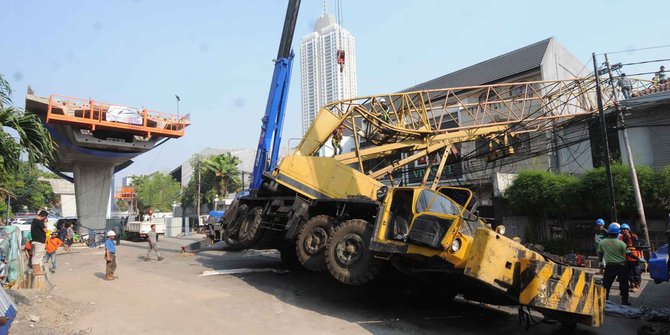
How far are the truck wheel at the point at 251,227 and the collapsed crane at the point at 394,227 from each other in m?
0.03

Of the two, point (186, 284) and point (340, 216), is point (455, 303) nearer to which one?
point (340, 216)

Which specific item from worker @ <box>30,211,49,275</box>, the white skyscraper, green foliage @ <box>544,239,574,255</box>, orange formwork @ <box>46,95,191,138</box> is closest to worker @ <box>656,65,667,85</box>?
green foliage @ <box>544,239,574,255</box>

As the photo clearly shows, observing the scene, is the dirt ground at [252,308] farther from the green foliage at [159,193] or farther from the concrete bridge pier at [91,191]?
the green foliage at [159,193]

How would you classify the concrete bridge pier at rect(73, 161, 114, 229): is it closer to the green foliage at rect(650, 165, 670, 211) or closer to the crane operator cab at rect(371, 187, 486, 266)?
the crane operator cab at rect(371, 187, 486, 266)

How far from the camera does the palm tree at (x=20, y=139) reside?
18.8 ft

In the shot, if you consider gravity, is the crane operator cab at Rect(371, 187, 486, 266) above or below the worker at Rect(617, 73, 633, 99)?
below

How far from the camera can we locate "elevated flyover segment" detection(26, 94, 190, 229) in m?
28.8

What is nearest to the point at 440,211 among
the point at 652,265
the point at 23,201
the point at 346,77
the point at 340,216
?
the point at 340,216

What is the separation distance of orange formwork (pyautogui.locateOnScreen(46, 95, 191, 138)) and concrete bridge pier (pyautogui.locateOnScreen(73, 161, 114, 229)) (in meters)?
6.27

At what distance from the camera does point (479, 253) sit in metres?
5.66

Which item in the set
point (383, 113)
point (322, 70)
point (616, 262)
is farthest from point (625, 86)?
point (322, 70)

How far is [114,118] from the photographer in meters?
30.4

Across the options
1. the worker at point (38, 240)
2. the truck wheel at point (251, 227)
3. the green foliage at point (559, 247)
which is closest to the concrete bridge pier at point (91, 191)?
the worker at point (38, 240)

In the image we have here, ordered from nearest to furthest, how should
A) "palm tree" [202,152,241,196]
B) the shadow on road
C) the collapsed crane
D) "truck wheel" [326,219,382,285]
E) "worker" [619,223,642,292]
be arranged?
the collapsed crane < the shadow on road < "truck wheel" [326,219,382,285] < "worker" [619,223,642,292] < "palm tree" [202,152,241,196]
